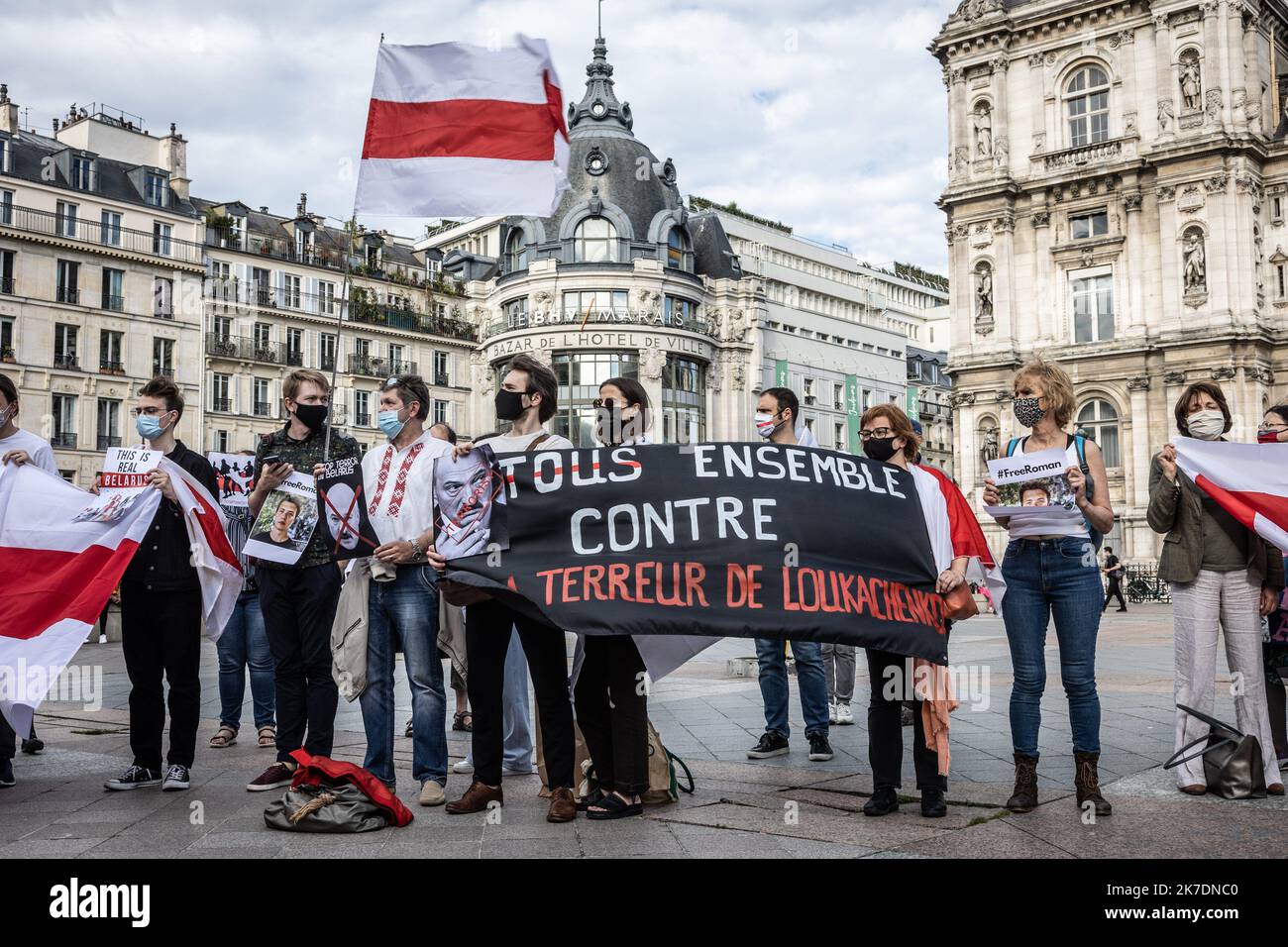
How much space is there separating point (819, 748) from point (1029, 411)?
2663mm

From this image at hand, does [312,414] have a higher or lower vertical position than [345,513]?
higher

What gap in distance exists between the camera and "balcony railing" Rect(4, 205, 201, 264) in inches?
2007

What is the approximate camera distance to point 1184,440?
6.80 m

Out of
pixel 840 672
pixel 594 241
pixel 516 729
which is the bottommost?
pixel 516 729

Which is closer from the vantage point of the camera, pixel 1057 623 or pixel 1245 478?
pixel 1057 623

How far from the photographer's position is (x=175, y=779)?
660 cm

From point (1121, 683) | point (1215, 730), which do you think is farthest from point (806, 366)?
point (1215, 730)

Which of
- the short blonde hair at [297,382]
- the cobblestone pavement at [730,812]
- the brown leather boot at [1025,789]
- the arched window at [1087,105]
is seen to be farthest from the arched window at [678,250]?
the brown leather boot at [1025,789]

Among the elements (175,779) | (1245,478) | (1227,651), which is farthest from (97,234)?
(1227,651)

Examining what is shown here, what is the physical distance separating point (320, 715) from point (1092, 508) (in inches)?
171

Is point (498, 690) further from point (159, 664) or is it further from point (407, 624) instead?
point (159, 664)

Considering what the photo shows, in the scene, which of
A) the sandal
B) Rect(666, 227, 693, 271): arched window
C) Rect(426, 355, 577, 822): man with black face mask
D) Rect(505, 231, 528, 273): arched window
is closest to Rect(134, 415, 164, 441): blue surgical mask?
Rect(426, 355, 577, 822): man with black face mask

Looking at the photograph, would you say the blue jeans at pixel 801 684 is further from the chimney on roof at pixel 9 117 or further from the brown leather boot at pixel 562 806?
the chimney on roof at pixel 9 117
